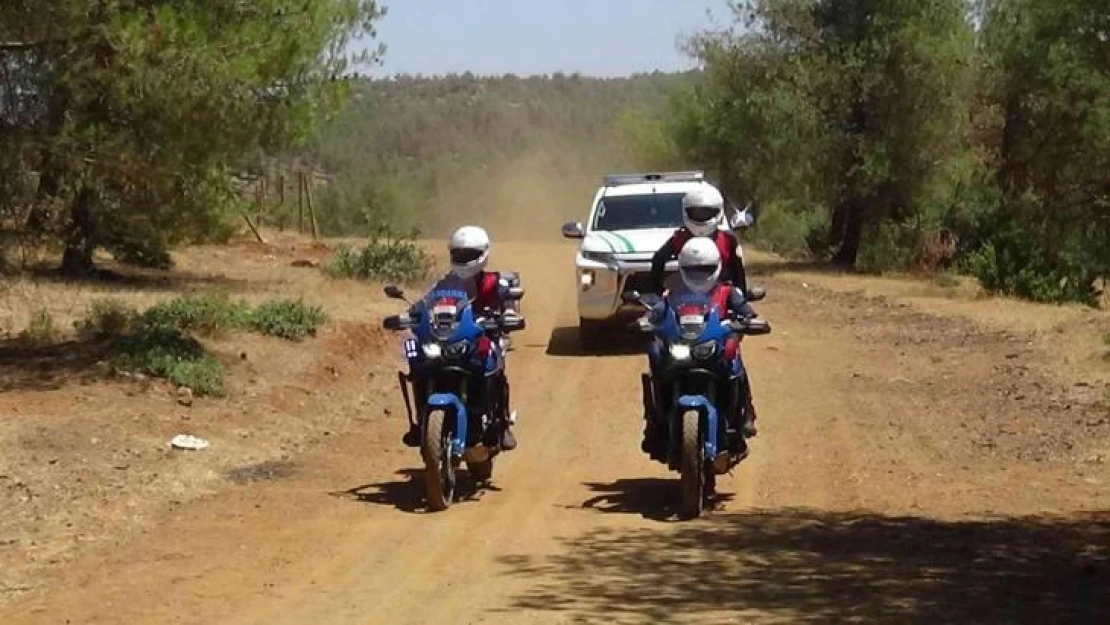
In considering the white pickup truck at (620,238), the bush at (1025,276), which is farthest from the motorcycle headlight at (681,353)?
the bush at (1025,276)

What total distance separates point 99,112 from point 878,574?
8.62m

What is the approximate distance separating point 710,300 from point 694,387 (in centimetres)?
59

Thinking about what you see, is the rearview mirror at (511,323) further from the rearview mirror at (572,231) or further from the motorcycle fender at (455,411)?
the rearview mirror at (572,231)

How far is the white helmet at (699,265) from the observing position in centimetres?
1055

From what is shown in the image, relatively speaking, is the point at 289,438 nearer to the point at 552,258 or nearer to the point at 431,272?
the point at 431,272

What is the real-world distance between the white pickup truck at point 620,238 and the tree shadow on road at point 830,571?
773cm

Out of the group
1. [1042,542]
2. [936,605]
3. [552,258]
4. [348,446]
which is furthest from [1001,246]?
[936,605]

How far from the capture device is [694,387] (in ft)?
34.3

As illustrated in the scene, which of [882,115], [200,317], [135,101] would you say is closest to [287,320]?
[200,317]

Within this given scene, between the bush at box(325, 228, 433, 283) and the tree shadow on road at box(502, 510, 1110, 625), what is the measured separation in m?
17.1

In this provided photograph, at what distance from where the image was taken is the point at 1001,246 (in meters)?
26.5

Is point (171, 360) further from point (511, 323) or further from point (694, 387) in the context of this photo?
point (694, 387)

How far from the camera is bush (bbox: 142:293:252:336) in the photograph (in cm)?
1686

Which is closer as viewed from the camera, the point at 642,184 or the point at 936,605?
the point at 936,605
